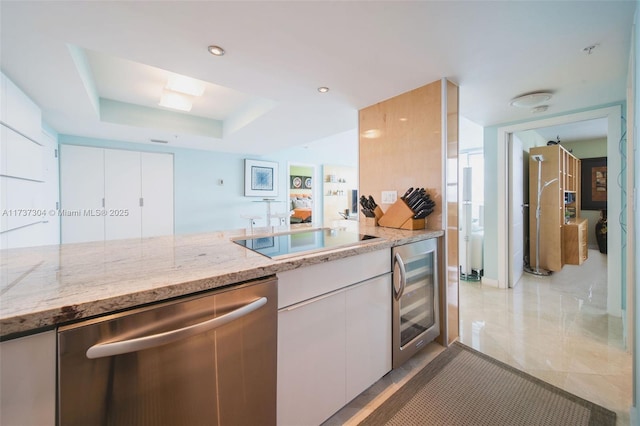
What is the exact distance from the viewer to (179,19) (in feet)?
4.35

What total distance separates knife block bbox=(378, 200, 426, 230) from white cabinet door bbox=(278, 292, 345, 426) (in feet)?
3.07

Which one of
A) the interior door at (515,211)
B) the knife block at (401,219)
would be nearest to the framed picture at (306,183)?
the interior door at (515,211)

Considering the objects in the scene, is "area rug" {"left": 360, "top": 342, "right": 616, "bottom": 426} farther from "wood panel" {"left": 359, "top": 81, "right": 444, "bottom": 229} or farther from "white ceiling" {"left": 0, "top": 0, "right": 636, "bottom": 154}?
"white ceiling" {"left": 0, "top": 0, "right": 636, "bottom": 154}

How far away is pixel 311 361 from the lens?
1.13 meters

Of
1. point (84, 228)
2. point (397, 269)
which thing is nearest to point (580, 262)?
point (397, 269)

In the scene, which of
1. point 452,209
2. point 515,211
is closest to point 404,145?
point 452,209

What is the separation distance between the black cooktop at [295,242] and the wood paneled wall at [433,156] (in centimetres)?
77

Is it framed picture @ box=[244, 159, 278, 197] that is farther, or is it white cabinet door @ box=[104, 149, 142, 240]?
framed picture @ box=[244, 159, 278, 197]

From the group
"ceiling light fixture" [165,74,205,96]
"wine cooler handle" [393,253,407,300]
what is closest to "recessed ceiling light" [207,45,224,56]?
"ceiling light fixture" [165,74,205,96]

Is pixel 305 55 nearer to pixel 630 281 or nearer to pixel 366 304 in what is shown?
pixel 366 304

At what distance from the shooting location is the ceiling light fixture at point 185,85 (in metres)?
2.46

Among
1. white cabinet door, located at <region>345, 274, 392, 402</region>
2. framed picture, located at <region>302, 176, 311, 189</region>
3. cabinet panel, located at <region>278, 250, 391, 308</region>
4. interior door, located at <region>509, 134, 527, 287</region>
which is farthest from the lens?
framed picture, located at <region>302, 176, 311, 189</region>

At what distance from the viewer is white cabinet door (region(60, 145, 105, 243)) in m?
3.62

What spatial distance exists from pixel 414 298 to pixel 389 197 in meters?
0.90
